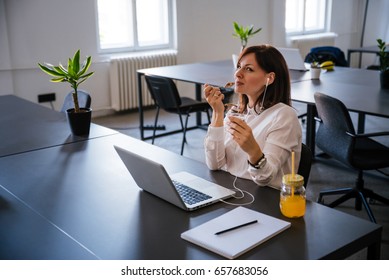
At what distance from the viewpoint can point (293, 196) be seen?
1543mm

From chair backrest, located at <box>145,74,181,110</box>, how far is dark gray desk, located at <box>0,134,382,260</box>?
81.4 inches

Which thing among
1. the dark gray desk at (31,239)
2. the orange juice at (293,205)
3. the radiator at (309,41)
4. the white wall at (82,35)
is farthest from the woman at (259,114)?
the radiator at (309,41)

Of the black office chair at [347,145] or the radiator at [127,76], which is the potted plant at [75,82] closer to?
the black office chair at [347,145]

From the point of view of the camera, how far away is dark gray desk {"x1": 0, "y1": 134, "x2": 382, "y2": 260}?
1.41 meters

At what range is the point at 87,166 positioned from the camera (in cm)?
217

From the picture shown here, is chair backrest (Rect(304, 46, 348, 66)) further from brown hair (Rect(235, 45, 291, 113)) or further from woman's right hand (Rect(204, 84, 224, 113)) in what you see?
woman's right hand (Rect(204, 84, 224, 113))

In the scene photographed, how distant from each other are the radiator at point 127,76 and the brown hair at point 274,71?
13.5 ft

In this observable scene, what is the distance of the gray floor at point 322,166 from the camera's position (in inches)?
130

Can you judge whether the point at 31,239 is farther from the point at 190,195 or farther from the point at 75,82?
the point at 75,82
